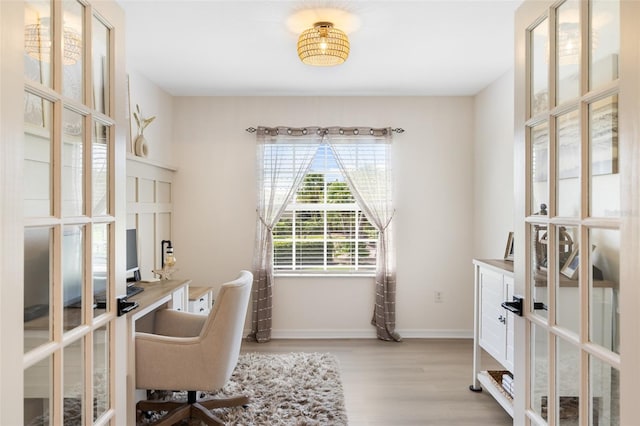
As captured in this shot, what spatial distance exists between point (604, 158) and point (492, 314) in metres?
2.04

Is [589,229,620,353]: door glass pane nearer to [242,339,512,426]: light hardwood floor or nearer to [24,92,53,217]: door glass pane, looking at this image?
[24,92,53,217]: door glass pane

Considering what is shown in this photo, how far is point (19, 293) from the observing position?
0.94m

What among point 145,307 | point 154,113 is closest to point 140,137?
point 154,113

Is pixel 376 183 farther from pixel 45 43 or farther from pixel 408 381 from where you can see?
pixel 45 43

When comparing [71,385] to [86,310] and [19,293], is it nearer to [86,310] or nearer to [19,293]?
[86,310]

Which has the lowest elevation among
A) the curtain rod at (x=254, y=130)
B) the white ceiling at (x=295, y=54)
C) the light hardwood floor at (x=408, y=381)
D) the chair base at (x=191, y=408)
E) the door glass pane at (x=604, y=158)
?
the light hardwood floor at (x=408, y=381)

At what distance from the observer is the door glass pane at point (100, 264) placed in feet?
4.49

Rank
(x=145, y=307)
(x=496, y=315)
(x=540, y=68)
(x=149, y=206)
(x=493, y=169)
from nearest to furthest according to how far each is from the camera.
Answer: (x=540, y=68) → (x=145, y=307) → (x=496, y=315) → (x=149, y=206) → (x=493, y=169)

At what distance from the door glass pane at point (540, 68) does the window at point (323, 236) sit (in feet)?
10.1

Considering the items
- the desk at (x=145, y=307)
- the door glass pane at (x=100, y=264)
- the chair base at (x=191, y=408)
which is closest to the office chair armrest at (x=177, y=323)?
the desk at (x=145, y=307)

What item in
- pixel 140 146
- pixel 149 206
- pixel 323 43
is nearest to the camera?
pixel 323 43

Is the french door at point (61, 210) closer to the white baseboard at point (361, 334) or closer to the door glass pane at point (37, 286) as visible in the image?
the door glass pane at point (37, 286)

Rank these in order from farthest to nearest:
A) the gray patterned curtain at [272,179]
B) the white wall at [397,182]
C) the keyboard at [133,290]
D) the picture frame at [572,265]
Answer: the white wall at [397,182] → the gray patterned curtain at [272,179] → the keyboard at [133,290] → the picture frame at [572,265]

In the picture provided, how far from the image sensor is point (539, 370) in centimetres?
140
